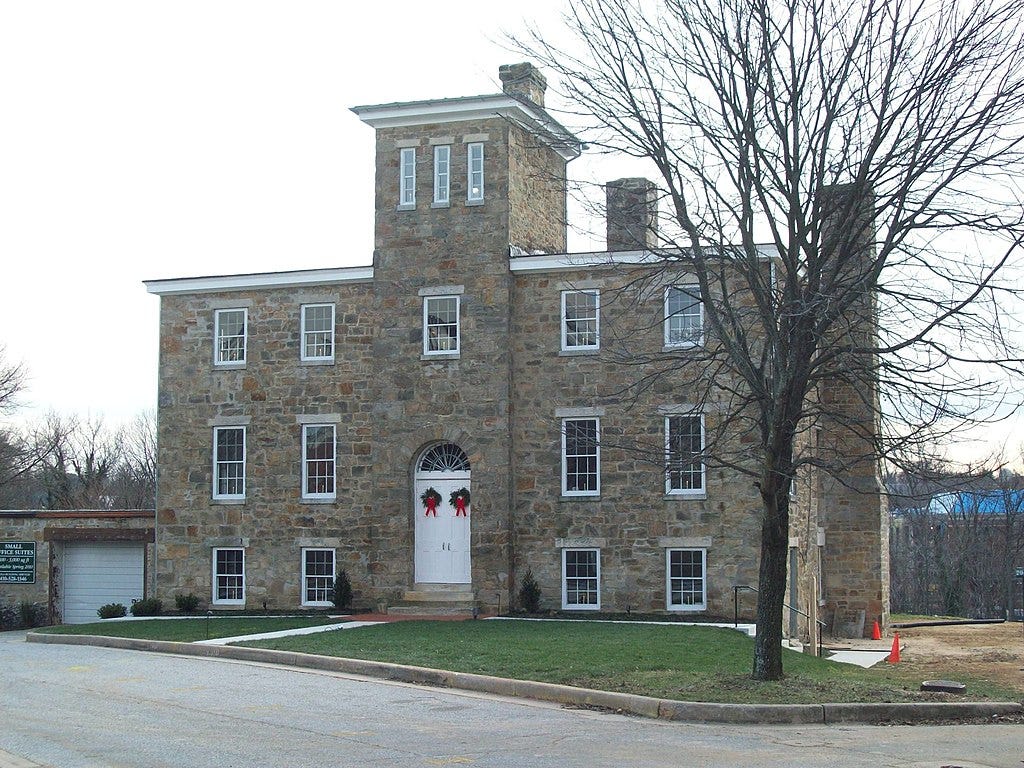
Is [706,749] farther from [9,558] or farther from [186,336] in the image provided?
[9,558]

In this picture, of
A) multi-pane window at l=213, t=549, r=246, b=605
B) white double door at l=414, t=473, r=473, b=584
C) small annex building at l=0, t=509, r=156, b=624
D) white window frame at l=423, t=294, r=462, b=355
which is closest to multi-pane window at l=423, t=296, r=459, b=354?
white window frame at l=423, t=294, r=462, b=355

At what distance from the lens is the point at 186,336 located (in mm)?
30578

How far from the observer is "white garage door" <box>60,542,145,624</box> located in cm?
3178

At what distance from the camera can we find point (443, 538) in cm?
2792

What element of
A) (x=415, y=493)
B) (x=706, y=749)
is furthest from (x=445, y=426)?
(x=706, y=749)

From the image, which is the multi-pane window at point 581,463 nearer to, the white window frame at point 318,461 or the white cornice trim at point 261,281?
the white window frame at point 318,461

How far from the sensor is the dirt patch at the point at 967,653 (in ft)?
67.8

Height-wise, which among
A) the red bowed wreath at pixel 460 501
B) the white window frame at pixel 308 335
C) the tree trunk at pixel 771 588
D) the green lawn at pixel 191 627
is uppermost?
the white window frame at pixel 308 335

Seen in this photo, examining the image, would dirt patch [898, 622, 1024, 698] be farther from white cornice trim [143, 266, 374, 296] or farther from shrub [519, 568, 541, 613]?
white cornice trim [143, 266, 374, 296]

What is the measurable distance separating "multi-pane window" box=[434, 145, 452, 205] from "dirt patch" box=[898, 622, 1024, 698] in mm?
13893

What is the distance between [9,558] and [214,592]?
22.1ft

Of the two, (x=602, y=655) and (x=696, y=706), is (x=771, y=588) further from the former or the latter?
(x=602, y=655)

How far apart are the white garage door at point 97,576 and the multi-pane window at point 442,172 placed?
1184 centimetres

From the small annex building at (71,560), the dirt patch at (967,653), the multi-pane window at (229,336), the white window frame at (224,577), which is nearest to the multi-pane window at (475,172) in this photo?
the multi-pane window at (229,336)
